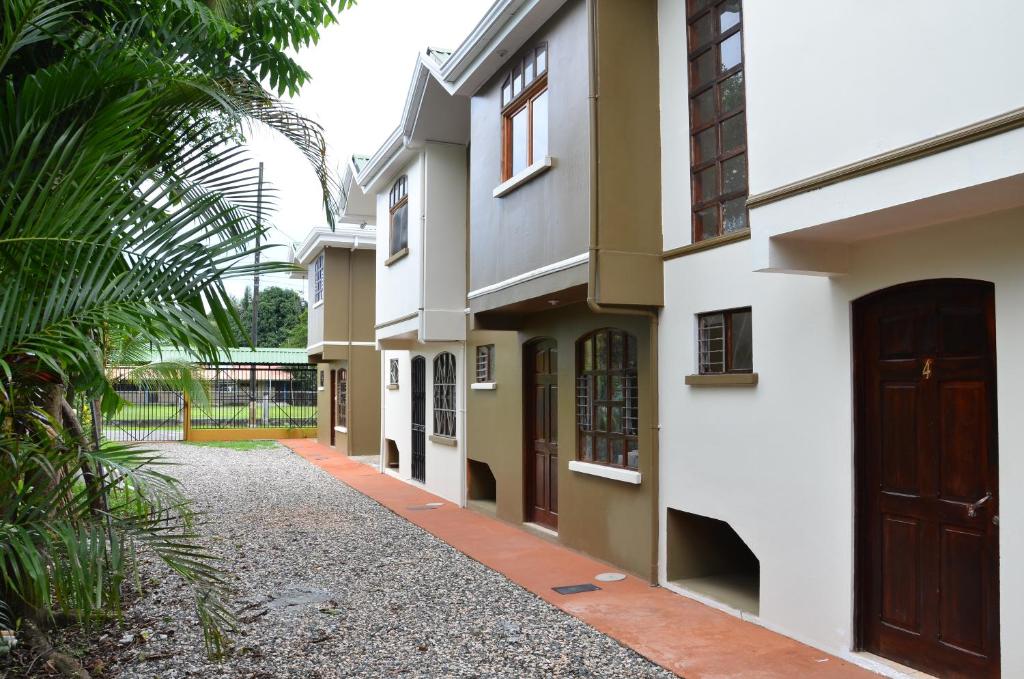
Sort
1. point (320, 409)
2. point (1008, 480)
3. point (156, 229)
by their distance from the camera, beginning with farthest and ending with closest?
1. point (320, 409)
2. point (1008, 480)
3. point (156, 229)

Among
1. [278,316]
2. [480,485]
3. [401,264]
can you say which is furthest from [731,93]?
[278,316]

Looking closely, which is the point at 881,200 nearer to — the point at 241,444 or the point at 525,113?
the point at 525,113

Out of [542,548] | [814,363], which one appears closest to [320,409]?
[542,548]

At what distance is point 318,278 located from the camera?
23.0 meters

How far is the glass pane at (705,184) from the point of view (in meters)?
7.13

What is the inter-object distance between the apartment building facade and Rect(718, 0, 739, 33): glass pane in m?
0.02

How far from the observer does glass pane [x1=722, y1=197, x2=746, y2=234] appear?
6891mm

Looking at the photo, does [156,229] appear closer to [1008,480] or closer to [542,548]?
[1008,480]

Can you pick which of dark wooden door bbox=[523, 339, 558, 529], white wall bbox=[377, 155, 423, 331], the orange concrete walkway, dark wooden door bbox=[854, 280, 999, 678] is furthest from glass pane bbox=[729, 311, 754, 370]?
white wall bbox=[377, 155, 423, 331]

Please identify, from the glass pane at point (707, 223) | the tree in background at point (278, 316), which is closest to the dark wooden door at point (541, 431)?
the glass pane at point (707, 223)

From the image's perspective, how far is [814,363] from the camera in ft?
19.3

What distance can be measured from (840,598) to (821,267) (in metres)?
2.23

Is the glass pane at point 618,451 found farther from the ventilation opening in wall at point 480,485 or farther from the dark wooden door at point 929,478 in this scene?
the ventilation opening in wall at point 480,485

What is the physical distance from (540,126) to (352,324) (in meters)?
13.5
